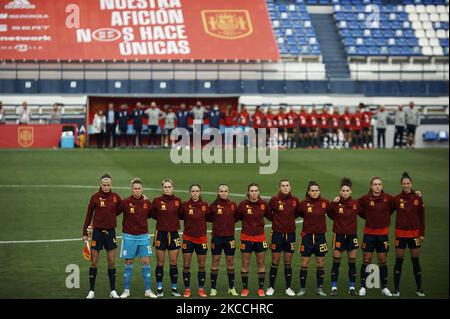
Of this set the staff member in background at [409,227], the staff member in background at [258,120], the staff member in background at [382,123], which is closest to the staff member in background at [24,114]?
the staff member in background at [258,120]

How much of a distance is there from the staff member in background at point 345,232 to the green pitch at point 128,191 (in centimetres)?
26

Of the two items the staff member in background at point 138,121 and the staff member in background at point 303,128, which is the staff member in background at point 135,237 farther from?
the staff member in background at point 303,128

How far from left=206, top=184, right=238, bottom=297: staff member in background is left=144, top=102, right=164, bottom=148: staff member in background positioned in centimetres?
1627

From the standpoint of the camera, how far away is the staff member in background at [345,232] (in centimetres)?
1252

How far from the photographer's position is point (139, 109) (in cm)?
2875

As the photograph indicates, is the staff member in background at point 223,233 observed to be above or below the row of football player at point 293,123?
below

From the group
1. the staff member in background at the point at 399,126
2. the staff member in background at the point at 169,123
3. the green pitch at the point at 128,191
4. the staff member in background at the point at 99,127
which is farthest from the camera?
the staff member in background at the point at 399,126

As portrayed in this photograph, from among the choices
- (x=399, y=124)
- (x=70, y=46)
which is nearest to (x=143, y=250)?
(x=70, y=46)

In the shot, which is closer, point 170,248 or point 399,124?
point 170,248

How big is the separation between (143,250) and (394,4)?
1487 cm

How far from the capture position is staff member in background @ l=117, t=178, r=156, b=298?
1221 centimetres

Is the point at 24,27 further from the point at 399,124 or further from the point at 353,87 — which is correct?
the point at 353,87

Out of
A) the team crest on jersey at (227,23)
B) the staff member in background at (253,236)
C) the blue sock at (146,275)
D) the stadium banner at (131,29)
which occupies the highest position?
the team crest on jersey at (227,23)

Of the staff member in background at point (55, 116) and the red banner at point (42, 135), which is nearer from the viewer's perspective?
the red banner at point (42, 135)
